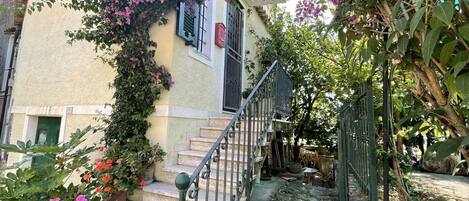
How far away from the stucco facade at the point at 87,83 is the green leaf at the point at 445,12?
3026 millimetres

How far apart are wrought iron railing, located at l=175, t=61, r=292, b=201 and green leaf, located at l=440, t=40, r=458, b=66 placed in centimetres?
151

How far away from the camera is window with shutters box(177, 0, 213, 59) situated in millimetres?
3633

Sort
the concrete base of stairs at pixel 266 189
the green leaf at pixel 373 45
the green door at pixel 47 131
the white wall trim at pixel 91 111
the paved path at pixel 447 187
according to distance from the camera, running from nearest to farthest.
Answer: the green leaf at pixel 373 45, the white wall trim at pixel 91 111, the concrete base of stairs at pixel 266 189, the green door at pixel 47 131, the paved path at pixel 447 187

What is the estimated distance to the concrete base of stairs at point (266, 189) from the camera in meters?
4.26

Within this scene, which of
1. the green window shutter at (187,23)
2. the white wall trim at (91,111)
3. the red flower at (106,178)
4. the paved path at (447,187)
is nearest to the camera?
the red flower at (106,178)

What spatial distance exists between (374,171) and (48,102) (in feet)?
17.4

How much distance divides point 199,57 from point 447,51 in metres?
3.58

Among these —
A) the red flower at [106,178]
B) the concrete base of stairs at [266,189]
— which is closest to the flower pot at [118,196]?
the red flower at [106,178]

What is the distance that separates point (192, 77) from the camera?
13.2 ft

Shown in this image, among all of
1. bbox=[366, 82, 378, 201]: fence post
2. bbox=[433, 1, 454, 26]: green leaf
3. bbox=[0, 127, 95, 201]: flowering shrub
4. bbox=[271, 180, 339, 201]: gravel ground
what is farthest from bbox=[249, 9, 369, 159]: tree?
bbox=[433, 1, 454, 26]: green leaf

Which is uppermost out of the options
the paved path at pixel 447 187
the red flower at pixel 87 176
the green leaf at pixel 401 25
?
the green leaf at pixel 401 25

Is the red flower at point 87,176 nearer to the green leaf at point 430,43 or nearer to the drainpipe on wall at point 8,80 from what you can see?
the green leaf at point 430,43

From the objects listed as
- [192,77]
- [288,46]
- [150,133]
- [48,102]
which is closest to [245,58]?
[288,46]

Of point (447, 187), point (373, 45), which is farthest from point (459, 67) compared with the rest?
point (447, 187)
